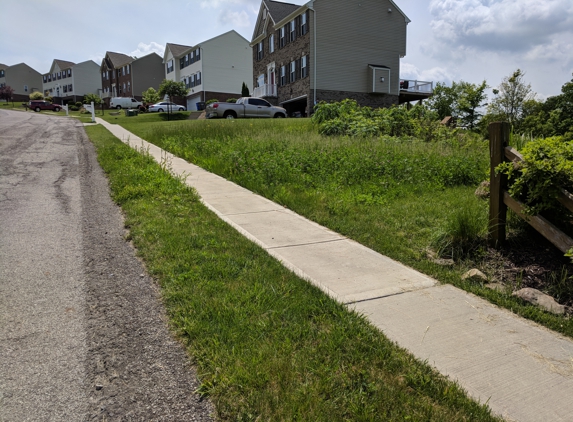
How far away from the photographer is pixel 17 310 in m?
3.84

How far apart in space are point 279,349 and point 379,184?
625 centimetres

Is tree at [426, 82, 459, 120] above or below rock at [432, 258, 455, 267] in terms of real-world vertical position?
above

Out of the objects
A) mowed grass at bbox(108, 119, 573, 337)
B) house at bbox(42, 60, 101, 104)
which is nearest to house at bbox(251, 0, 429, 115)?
mowed grass at bbox(108, 119, 573, 337)

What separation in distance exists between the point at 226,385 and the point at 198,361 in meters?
0.37

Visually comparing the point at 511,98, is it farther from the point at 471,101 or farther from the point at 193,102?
the point at 193,102

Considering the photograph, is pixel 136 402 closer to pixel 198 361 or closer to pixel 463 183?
pixel 198 361

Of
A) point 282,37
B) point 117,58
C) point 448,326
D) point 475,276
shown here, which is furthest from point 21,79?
point 448,326

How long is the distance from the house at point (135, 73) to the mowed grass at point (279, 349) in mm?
69457

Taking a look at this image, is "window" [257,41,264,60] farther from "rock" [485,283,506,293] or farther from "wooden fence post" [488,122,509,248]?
"rock" [485,283,506,293]

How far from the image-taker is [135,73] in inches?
2694

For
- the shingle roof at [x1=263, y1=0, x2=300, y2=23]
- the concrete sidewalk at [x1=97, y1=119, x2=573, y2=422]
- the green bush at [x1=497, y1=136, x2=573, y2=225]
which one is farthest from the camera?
the shingle roof at [x1=263, y1=0, x2=300, y2=23]

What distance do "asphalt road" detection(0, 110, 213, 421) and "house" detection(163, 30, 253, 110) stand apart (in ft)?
162

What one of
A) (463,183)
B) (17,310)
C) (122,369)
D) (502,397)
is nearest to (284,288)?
(122,369)

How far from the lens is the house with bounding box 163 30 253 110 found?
5334 centimetres
